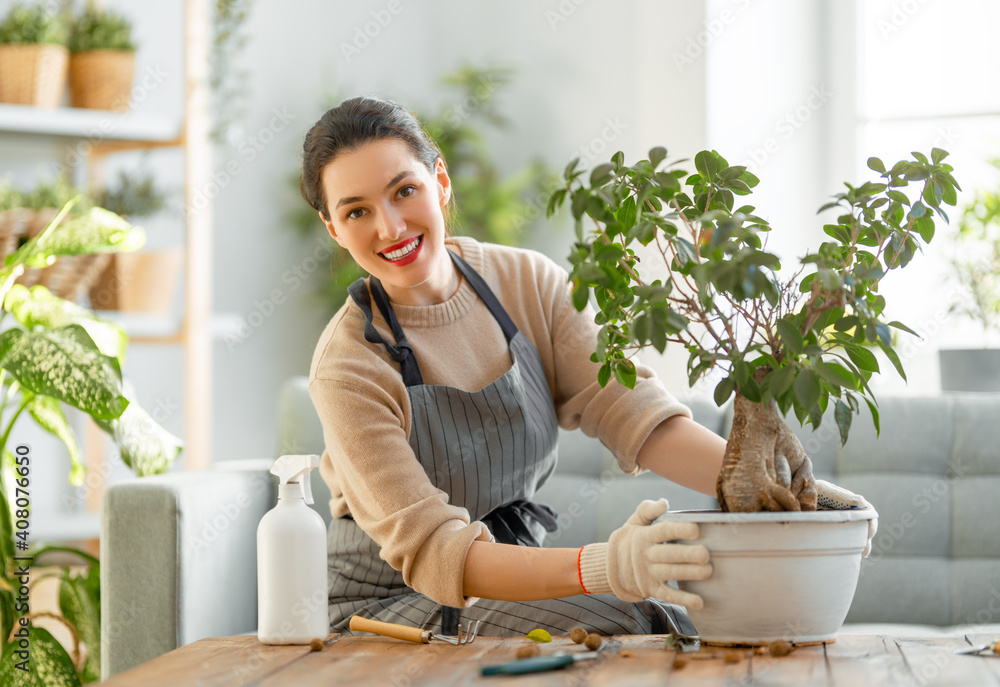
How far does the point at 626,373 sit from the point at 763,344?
0.17 meters

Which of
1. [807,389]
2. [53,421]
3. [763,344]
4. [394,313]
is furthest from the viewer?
[53,421]

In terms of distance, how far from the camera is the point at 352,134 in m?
1.38

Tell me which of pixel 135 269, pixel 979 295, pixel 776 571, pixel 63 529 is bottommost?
pixel 63 529

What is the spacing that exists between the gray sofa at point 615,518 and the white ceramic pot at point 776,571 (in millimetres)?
727

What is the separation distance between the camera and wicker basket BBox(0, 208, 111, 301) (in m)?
2.24

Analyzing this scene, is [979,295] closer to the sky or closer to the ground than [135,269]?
closer to the ground

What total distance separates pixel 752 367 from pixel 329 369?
598 mm

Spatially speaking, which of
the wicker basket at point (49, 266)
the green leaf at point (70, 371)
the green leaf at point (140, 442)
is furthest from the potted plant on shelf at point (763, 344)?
the wicker basket at point (49, 266)

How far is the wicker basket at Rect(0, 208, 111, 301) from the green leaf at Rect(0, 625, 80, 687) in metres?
0.90

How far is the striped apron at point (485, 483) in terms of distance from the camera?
130 centimetres
